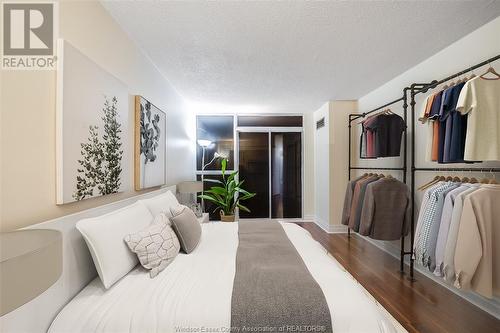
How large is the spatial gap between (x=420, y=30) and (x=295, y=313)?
247 cm

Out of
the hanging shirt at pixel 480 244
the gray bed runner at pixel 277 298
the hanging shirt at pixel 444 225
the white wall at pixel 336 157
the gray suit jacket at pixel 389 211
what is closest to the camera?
the gray bed runner at pixel 277 298

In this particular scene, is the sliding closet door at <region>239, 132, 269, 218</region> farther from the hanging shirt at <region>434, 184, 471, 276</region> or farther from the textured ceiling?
the hanging shirt at <region>434, 184, 471, 276</region>

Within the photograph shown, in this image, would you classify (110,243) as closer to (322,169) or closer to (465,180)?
(465,180)

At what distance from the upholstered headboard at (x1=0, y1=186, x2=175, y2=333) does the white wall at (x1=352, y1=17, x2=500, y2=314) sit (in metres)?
3.09

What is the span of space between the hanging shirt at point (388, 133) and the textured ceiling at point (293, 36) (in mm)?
622

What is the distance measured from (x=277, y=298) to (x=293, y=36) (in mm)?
2090

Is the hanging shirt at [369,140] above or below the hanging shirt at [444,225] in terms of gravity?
above

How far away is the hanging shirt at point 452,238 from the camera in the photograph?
1.68m

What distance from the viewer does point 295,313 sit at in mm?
1094

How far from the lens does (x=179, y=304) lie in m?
1.13

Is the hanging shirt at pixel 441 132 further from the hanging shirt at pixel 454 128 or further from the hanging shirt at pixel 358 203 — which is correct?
the hanging shirt at pixel 358 203

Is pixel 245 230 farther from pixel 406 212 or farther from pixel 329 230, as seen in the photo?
pixel 329 230

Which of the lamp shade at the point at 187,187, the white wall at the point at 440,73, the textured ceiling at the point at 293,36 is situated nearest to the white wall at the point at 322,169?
the white wall at the point at 440,73

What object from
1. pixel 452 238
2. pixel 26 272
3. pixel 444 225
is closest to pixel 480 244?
pixel 452 238
